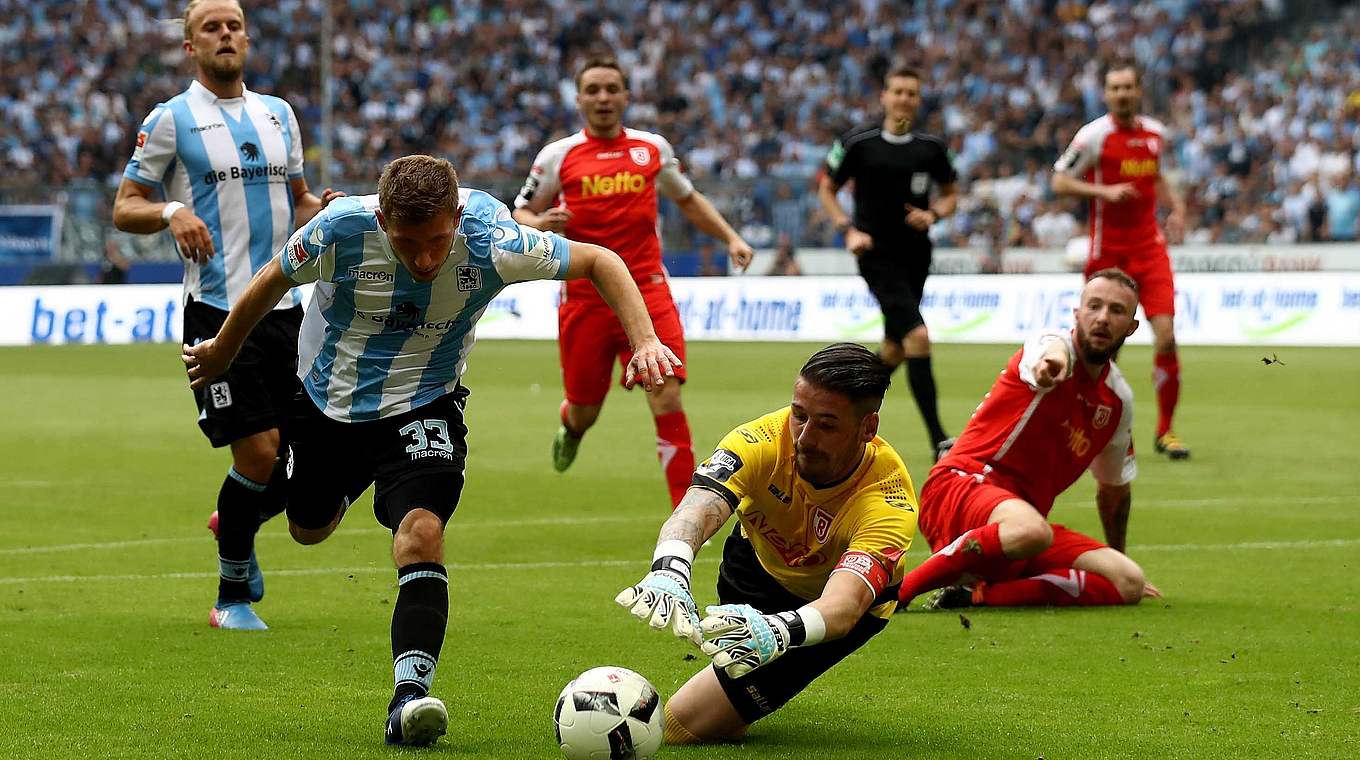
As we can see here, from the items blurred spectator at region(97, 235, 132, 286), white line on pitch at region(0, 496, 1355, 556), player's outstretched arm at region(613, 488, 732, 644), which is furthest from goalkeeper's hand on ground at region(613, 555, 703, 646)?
blurred spectator at region(97, 235, 132, 286)

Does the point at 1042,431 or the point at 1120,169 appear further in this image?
the point at 1120,169

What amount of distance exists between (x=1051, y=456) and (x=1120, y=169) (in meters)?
6.21

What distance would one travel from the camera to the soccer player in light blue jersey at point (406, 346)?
484cm

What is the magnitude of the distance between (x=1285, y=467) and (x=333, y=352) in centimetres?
799

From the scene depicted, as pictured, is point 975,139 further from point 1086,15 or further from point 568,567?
point 568,567

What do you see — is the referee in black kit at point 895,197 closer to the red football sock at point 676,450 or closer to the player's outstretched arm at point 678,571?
the red football sock at point 676,450

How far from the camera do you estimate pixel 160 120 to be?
284 inches

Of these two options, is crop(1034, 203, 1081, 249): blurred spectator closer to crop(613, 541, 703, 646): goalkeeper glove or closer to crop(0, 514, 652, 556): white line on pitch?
crop(0, 514, 652, 556): white line on pitch

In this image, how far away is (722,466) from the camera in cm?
473

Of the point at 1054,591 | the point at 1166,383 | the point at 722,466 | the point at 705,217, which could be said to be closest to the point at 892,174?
the point at 1166,383

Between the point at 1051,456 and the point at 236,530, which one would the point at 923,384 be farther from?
the point at 236,530

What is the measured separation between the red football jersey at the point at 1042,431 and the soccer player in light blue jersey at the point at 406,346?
2267mm

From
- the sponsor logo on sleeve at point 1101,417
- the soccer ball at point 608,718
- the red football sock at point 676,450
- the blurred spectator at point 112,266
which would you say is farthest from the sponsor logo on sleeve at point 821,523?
the blurred spectator at point 112,266

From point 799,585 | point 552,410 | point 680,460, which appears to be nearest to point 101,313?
point 552,410
